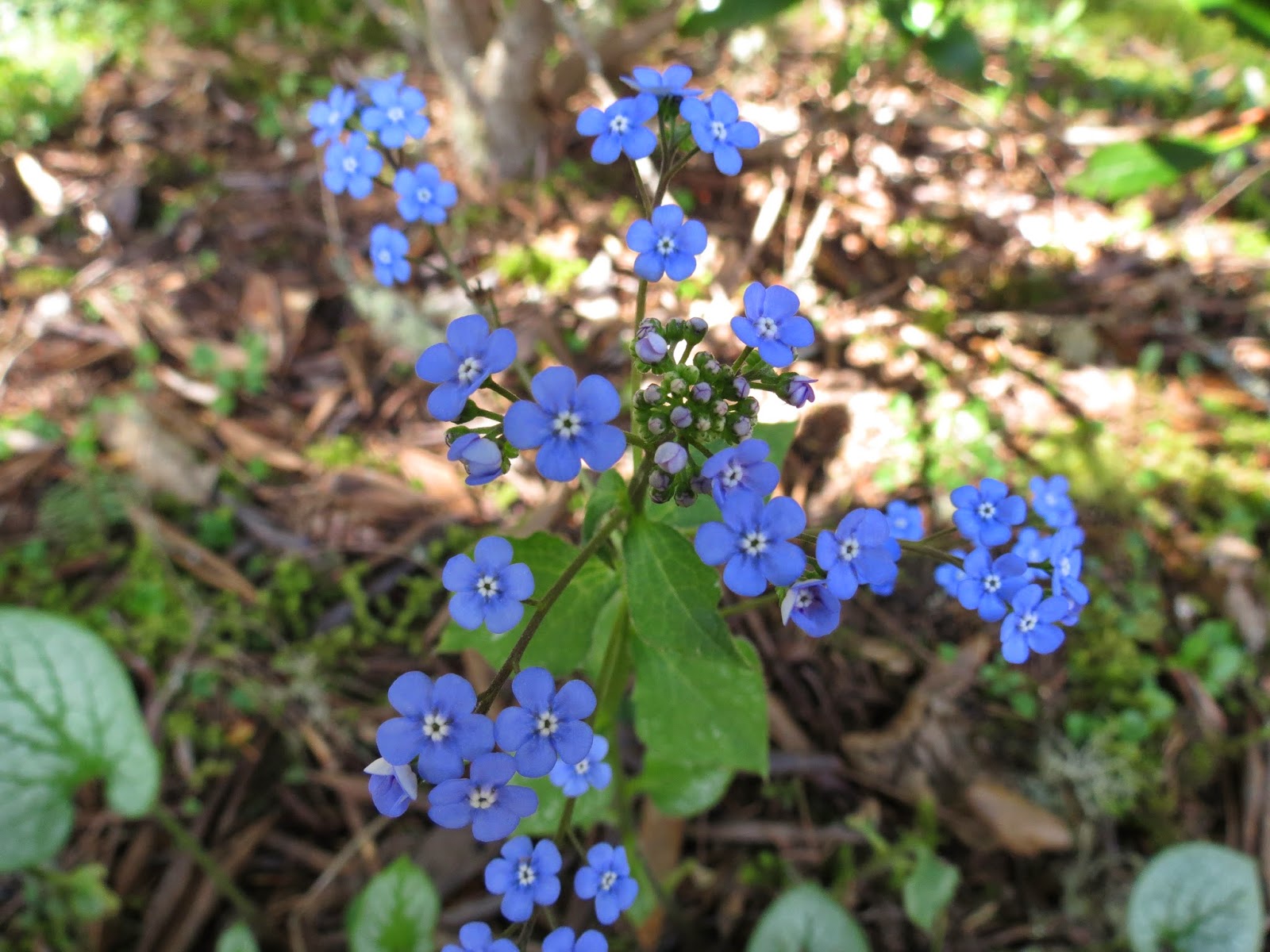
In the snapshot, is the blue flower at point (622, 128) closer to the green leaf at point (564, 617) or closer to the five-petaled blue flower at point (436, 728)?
the green leaf at point (564, 617)

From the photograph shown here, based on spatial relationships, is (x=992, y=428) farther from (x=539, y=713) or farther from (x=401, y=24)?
(x=401, y=24)

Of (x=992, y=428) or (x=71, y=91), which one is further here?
(x=71, y=91)

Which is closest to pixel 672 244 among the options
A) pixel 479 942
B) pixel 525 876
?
pixel 525 876

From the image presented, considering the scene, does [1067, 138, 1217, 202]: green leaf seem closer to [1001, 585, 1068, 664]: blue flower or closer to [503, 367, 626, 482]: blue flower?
[1001, 585, 1068, 664]: blue flower

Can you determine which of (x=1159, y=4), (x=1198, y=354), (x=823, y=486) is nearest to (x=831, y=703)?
(x=823, y=486)

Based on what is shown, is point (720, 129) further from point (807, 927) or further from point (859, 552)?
point (807, 927)
